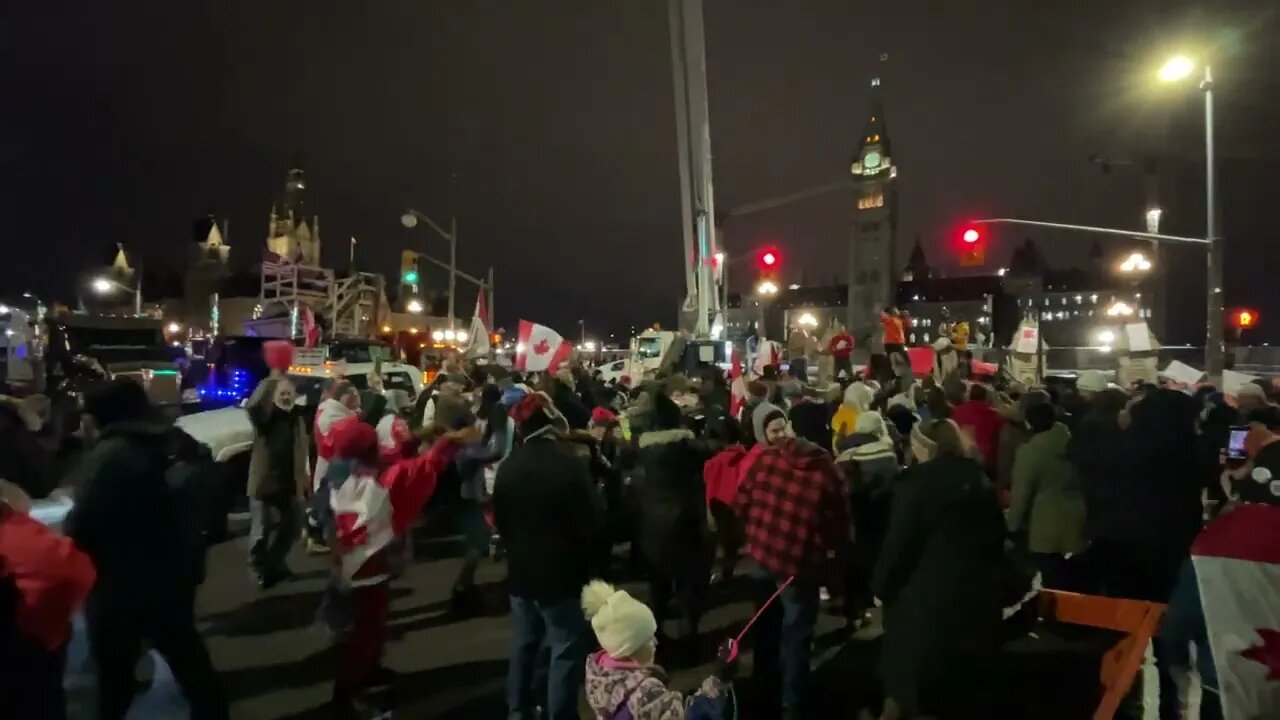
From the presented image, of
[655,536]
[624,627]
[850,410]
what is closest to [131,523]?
[624,627]

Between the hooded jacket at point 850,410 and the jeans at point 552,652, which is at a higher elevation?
the hooded jacket at point 850,410

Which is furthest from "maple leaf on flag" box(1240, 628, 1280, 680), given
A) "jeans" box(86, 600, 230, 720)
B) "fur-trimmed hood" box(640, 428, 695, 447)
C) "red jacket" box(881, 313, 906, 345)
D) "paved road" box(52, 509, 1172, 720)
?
"red jacket" box(881, 313, 906, 345)

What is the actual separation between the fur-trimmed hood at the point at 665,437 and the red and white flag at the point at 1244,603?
11.5 ft

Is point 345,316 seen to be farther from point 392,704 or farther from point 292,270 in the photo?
point 392,704

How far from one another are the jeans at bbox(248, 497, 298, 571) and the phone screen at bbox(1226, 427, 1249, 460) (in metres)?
9.24

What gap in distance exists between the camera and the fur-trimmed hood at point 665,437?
21.9 feet

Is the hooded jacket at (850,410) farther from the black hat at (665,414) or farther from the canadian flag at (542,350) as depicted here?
the canadian flag at (542,350)

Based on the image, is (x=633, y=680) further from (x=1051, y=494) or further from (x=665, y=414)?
(x=1051, y=494)

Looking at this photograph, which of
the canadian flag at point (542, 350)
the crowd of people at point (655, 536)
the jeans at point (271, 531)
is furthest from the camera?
the canadian flag at point (542, 350)

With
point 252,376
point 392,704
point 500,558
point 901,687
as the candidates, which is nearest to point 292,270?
point 252,376

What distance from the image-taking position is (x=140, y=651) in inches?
180

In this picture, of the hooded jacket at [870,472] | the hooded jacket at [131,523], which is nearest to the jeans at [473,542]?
the hooded jacket at [870,472]

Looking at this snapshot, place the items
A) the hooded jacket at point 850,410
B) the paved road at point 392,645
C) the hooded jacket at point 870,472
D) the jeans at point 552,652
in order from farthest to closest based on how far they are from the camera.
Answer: the hooded jacket at point 850,410 < the hooded jacket at point 870,472 < the paved road at point 392,645 < the jeans at point 552,652

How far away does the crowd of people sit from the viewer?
3.97 m
